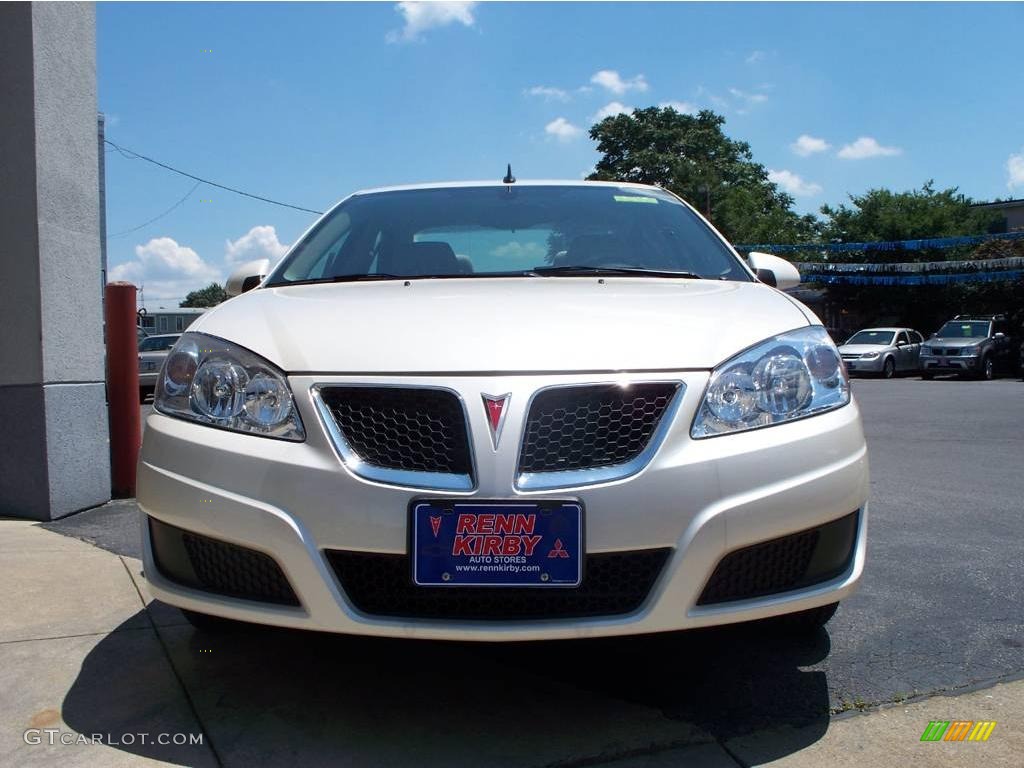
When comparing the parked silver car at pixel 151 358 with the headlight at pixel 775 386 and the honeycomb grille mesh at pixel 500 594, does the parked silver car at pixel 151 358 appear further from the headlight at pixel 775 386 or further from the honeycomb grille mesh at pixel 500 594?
the headlight at pixel 775 386

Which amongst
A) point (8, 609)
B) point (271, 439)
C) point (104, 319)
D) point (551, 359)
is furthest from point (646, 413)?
point (104, 319)

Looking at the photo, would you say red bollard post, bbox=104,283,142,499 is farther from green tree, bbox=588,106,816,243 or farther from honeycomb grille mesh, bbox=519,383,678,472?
green tree, bbox=588,106,816,243

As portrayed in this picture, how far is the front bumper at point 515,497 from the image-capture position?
1.90 metres

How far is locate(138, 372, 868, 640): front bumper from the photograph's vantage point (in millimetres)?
1903

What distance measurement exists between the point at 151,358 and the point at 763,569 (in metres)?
15.4

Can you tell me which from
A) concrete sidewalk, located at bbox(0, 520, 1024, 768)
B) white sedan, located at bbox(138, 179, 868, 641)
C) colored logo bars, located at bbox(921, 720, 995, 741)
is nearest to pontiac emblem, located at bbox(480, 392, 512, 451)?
white sedan, located at bbox(138, 179, 868, 641)

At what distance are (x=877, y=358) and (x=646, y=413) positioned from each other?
21948 mm

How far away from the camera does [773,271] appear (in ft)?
10.8

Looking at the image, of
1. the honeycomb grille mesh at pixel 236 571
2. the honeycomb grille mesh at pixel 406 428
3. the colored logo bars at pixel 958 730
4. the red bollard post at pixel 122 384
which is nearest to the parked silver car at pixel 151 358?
the red bollard post at pixel 122 384

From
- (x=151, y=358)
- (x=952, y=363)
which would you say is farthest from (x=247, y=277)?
(x=952, y=363)

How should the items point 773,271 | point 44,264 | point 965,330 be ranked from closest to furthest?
point 773,271 < point 44,264 < point 965,330

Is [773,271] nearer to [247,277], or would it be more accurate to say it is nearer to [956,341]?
[247,277]

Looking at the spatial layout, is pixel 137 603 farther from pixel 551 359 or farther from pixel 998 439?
pixel 998 439

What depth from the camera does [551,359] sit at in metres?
2.03
